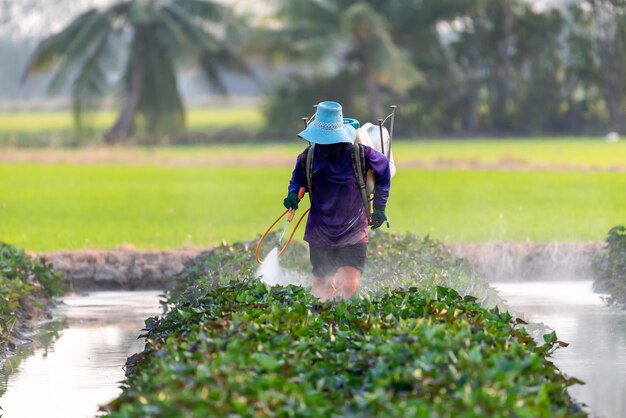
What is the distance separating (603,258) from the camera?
16.5 metres

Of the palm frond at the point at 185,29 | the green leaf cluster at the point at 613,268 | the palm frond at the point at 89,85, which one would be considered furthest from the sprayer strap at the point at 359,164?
the palm frond at the point at 185,29

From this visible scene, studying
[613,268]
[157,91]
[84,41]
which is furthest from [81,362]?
[157,91]

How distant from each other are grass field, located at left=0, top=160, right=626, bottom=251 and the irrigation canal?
3059 mm

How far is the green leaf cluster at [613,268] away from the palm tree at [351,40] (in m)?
40.0

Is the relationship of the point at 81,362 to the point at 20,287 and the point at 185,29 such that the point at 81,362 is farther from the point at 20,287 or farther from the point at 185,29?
the point at 185,29

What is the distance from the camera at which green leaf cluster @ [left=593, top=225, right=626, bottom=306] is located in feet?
50.5

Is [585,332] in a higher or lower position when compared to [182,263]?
lower

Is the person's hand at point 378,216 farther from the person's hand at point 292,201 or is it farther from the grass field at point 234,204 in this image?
the grass field at point 234,204

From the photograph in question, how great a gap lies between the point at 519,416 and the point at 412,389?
845 mm

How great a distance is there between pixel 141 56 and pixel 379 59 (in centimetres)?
843

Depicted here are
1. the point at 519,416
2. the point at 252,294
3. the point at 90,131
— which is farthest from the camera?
the point at 90,131

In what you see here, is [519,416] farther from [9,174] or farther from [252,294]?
[9,174]

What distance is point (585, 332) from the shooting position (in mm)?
13492

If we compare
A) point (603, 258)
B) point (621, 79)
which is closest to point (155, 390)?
point (603, 258)
